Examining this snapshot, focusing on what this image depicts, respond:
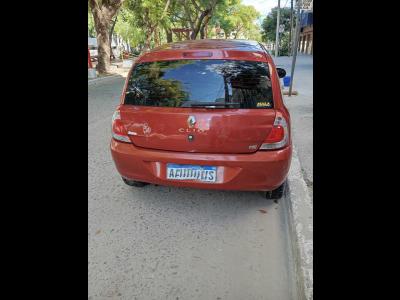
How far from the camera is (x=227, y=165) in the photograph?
8.63ft

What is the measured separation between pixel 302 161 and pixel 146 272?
2.75 meters

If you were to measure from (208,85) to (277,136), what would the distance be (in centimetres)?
76

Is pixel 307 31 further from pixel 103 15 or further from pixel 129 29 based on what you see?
pixel 103 15

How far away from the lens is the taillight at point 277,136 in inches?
103

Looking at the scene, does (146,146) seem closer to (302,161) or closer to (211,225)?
(211,225)

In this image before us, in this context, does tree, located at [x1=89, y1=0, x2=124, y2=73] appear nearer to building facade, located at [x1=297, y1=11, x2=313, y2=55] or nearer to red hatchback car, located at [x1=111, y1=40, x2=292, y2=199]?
building facade, located at [x1=297, y1=11, x2=313, y2=55]

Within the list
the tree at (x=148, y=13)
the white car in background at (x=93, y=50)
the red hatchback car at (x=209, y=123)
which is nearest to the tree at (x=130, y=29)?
the white car in background at (x=93, y=50)

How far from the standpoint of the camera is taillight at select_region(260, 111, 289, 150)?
8.55 feet

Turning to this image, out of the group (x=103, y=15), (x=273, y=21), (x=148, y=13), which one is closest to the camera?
(x=103, y=15)

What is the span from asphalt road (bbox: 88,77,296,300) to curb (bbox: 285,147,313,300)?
3.5 inches

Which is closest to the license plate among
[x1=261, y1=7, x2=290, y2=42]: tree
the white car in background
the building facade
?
the building facade

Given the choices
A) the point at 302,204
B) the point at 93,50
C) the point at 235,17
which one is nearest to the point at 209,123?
the point at 302,204

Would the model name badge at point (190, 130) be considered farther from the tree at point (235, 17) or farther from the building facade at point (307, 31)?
the tree at point (235, 17)
